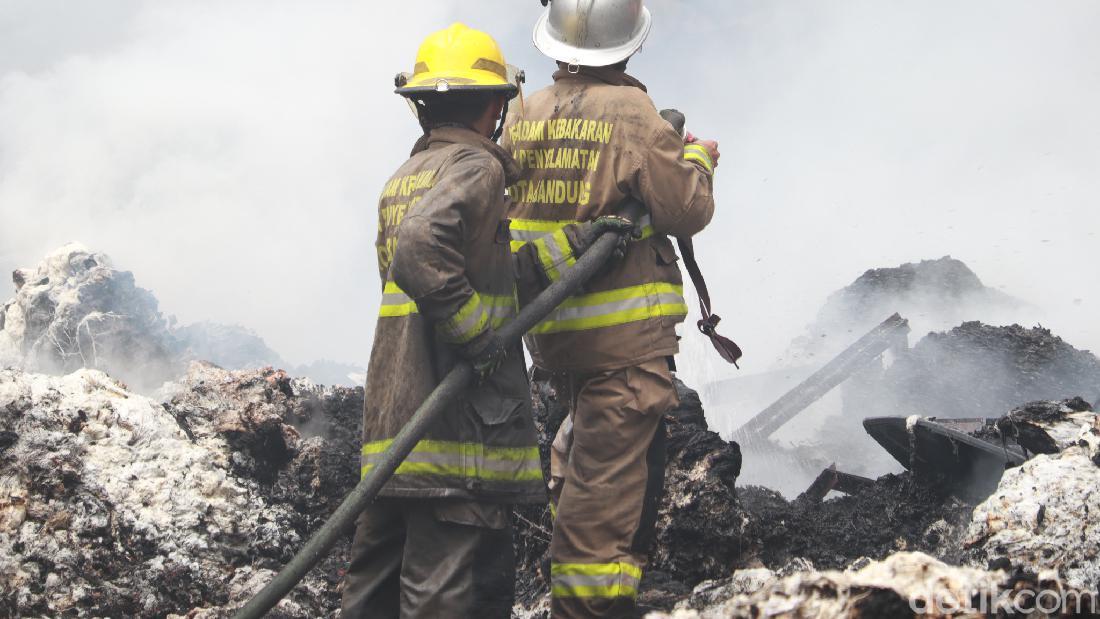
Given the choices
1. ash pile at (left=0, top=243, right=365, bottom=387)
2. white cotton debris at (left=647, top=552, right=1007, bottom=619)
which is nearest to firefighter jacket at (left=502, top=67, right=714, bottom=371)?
white cotton debris at (left=647, top=552, right=1007, bottom=619)

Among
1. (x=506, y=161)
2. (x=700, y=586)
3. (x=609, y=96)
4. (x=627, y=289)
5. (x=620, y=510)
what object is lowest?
(x=700, y=586)

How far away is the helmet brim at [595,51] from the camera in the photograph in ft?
10.6

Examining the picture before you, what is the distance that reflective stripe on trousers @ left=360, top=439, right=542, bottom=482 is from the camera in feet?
8.46

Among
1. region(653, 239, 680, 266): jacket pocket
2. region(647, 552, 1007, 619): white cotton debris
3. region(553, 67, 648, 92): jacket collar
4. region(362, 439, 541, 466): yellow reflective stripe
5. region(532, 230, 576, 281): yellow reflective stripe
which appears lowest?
region(647, 552, 1007, 619): white cotton debris

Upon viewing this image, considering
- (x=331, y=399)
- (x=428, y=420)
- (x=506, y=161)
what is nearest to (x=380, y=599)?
(x=428, y=420)

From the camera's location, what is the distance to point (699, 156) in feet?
10.6

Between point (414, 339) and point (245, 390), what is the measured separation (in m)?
2.04

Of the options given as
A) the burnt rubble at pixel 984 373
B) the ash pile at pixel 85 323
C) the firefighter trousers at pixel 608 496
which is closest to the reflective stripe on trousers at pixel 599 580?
the firefighter trousers at pixel 608 496

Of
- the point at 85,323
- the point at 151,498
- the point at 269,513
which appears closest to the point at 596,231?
the point at 269,513

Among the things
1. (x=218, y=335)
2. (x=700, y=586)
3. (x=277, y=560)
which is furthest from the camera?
(x=218, y=335)

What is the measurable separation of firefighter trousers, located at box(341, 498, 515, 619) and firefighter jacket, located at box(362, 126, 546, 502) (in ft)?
0.26

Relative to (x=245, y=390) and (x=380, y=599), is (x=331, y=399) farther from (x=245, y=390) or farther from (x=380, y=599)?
(x=380, y=599)

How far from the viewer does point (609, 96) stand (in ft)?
10.3

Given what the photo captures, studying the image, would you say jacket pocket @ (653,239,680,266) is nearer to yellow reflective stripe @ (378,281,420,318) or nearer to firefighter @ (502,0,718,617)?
firefighter @ (502,0,718,617)
